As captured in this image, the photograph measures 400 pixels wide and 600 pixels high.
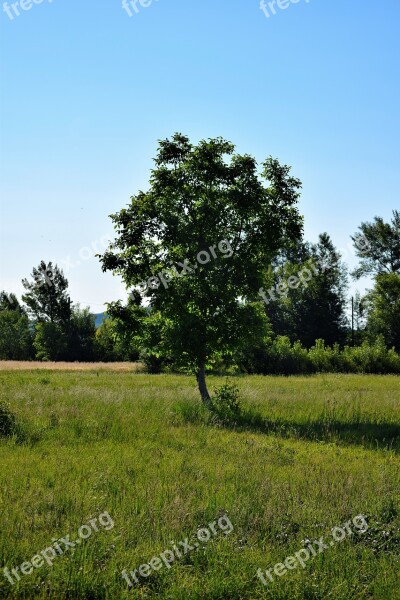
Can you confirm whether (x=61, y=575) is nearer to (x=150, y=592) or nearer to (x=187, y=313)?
(x=150, y=592)

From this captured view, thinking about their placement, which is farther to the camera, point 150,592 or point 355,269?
point 355,269

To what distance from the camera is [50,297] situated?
68.3 meters

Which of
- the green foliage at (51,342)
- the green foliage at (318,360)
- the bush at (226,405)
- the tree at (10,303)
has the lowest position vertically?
the green foliage at (318,360)

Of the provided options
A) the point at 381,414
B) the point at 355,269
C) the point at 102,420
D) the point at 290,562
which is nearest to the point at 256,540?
the point at 290,562

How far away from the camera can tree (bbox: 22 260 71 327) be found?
68000mm

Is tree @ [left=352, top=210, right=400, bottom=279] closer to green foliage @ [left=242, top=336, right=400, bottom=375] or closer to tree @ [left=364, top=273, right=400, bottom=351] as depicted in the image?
tree @ [left=364, top=273, right=400, bottom=351]

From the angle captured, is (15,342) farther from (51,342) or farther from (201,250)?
(201,250)

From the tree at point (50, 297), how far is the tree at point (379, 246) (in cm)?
3698

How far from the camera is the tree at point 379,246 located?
2697 inches

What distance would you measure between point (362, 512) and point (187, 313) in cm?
1141

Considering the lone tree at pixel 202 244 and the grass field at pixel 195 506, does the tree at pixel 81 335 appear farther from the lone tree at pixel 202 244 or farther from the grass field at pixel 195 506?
the grass field at pixel 195 506

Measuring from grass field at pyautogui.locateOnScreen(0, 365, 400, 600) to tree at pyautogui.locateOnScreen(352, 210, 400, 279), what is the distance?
58.6 m

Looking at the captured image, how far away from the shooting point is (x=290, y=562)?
19.8 ft

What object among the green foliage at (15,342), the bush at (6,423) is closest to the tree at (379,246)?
the green foliage at (15,342)
